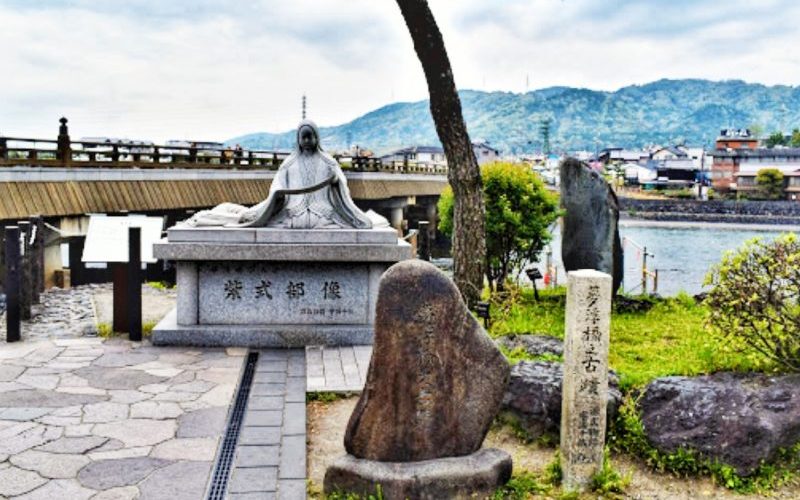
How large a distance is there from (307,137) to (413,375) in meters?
5.28

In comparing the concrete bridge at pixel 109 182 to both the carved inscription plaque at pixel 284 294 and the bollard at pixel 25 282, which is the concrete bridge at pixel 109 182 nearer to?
the bollard at pixel 25 282

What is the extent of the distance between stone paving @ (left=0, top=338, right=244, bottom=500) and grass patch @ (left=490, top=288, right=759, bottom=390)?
11.3ft

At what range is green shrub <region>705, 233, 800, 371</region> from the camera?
6.36 m

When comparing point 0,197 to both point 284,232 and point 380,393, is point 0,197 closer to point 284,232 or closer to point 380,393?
point 284,232

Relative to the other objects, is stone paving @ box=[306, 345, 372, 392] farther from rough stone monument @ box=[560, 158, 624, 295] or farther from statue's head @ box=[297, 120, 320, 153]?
rough stone monument @ box=[560, 158, 624, 295]

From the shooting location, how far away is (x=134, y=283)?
900 cm

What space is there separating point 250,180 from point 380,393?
23.9 m

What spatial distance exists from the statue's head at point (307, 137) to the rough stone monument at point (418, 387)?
192 inches

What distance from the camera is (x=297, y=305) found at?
9062 millimetres

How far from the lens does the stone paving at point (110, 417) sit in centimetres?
494

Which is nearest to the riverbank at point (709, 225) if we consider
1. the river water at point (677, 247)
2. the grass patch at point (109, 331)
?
the river water at point (677, 247)

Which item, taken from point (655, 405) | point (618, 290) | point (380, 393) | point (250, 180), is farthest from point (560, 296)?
point (250, 180)

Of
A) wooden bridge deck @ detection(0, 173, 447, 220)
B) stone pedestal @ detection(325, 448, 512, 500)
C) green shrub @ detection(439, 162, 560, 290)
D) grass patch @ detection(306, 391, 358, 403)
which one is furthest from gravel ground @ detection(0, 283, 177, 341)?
green shrub @ detection(439, 162, 560, 290)

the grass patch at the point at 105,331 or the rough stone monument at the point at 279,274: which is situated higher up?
the rough stone monument at the point at 279,274
